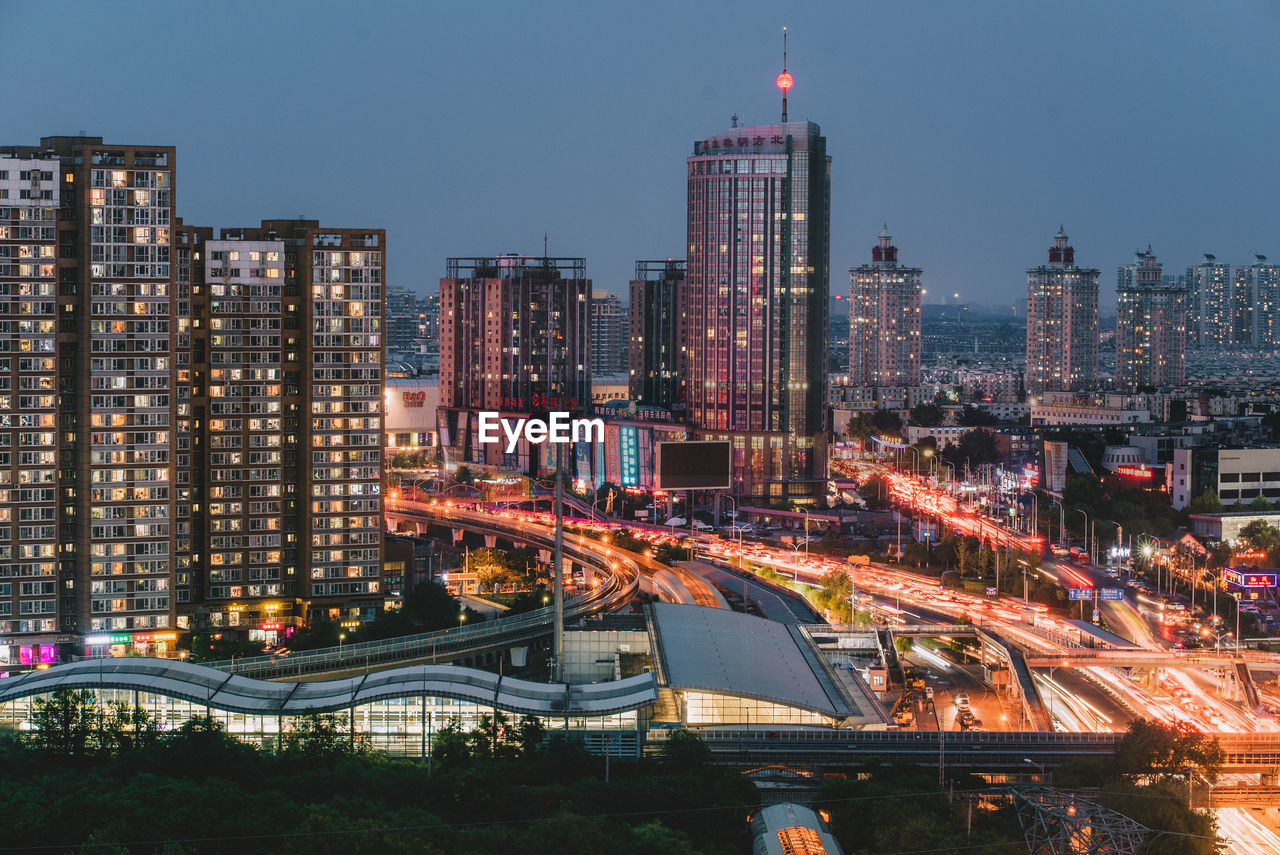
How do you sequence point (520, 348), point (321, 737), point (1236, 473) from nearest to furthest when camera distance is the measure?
point (321, 737), point (1236, 473), point (520, 348)

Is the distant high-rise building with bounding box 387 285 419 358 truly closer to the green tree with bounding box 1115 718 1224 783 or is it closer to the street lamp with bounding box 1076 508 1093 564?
the street lamp with bounding box 1076 508 1093 564

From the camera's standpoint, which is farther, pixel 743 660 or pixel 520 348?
pixel 520 348

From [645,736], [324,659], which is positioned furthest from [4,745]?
[645,736]

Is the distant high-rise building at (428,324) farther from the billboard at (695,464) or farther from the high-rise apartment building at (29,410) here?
the high-rise apartment building at (29,410)

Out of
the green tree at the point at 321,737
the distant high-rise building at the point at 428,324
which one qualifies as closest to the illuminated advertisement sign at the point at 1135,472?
the green tree at the point at 321,737


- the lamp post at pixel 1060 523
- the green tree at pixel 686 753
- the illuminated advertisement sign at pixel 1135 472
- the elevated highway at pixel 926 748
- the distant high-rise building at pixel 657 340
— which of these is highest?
the distant high-rise building at pixel 657 340

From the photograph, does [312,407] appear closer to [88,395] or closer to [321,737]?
[88,395]

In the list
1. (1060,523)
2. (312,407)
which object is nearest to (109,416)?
(312,407)
